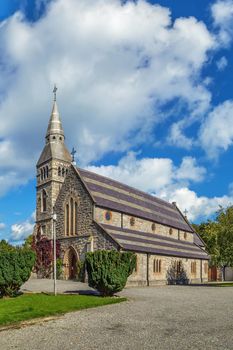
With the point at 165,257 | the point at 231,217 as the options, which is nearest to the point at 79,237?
the point at 165,257

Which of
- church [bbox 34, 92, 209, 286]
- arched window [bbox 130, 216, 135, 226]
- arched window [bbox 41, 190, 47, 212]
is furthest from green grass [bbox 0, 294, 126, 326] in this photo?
arched window [bbox 41, 190, 47, 212]

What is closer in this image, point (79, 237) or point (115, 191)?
point (79, 237)

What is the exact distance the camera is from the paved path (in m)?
11.4

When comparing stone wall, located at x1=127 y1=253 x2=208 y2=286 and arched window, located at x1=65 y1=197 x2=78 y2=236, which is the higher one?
arched window, located at x1=65 y1=197 x2=78 y2=236

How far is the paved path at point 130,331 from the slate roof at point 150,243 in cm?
1847

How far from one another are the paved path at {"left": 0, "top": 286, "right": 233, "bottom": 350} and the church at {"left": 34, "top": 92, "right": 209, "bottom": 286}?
60.2ft

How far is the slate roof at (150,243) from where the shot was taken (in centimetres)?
3856

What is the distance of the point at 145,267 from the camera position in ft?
132

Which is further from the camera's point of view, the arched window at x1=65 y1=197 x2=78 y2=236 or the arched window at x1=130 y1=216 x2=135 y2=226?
the arched window at x1=130 y1=216 x2=135 y2=226

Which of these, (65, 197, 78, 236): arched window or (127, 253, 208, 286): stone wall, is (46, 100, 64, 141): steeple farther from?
(127, 253, 208, 286): stone wall

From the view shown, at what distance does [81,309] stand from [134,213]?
26.4 meters

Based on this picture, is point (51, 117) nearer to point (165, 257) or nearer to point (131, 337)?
point (165, 257)

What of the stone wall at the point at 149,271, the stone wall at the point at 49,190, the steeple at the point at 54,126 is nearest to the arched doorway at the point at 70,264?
the stone wall at the point at 149,271

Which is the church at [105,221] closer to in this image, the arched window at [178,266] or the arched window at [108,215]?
the arched window at [108,215]
